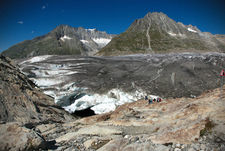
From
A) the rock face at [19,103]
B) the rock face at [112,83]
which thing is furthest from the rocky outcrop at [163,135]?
the rock face at [112,83]

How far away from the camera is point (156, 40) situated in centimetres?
13175

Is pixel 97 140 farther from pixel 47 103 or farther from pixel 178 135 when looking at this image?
pixel 47 103

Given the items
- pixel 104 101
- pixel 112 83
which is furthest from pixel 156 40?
pixel 104 101

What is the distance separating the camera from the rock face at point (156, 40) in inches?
4557

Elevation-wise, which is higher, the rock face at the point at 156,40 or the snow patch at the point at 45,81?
the rock face at the point at 156,40

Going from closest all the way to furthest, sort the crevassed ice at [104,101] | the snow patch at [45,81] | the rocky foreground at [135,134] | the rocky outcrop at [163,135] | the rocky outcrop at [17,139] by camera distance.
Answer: the rocky outcrop at [163,135], the rocky foreground at [135,134], the rocky outcrop at [17,139], the crevassed ice at [104,101], the snow patch at [45,81]

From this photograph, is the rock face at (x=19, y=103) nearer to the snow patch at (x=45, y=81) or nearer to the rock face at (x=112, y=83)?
the rock face at (x=112, y=83)

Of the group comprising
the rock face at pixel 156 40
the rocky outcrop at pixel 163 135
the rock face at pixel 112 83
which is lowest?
the rocky outcrop at pixel 163 135

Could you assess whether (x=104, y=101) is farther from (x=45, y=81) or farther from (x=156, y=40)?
(x=156, y=40)

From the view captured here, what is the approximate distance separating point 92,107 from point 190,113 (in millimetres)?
18553

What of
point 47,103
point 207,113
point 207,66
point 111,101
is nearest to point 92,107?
point 111,101

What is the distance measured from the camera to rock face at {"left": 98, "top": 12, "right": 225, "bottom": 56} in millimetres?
115750

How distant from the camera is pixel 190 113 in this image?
1021 cm

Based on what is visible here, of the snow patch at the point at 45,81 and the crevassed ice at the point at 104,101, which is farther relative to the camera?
the snow patch at the point at 45,81
